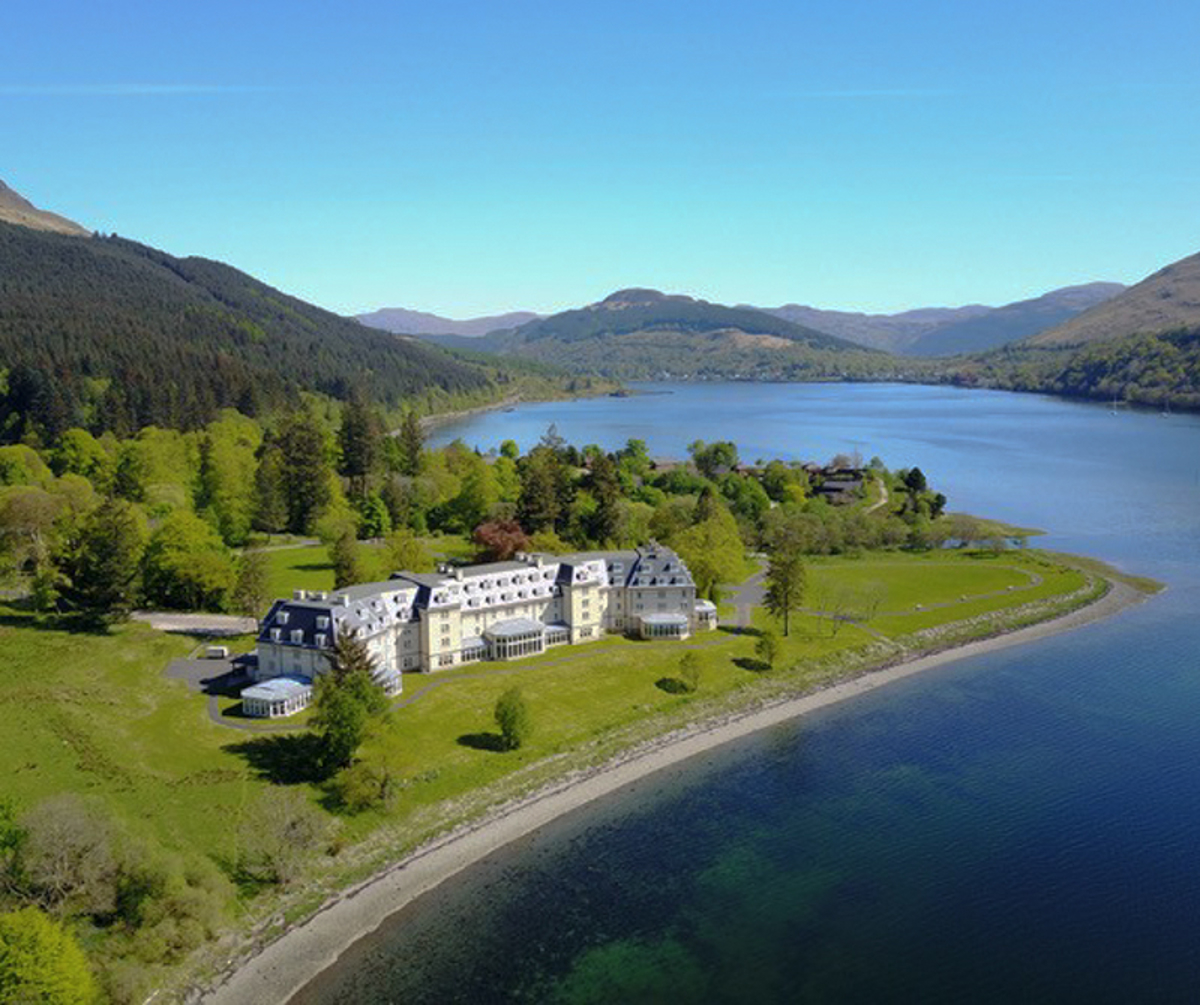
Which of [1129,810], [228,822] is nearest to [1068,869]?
[1129,810]

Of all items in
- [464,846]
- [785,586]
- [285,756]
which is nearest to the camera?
[464,846]

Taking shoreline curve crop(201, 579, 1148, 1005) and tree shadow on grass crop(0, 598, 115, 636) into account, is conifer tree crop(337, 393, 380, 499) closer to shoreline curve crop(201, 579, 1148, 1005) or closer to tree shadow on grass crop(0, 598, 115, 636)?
tree shadow on grass crop(0, 598, 115, 636)

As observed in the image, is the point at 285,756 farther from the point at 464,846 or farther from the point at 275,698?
the point at 464,846

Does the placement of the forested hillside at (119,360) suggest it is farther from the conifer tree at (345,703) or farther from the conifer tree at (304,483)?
the conifer tree at (345,703)

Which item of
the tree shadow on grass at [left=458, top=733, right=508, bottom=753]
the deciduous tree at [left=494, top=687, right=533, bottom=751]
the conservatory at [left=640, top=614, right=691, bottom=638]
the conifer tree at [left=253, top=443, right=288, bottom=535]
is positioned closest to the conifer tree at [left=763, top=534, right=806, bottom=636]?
the conservatory at [left=640, top=614, right=691, bottom=638]

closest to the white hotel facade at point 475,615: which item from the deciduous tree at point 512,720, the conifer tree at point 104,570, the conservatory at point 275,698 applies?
the conservatory at point 275,698

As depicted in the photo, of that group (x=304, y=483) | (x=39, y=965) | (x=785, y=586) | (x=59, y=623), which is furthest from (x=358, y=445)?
(x=39, y=965)
